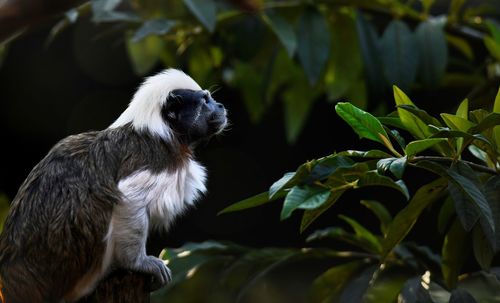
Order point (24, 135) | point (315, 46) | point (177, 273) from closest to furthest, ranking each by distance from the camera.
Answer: point (177, 273) → point (315, 46) → point (24, 135)

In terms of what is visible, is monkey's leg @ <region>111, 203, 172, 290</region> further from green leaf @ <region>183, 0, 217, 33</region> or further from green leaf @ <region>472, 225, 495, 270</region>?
green leaf @ <region>183, 0, 217, 33</region>

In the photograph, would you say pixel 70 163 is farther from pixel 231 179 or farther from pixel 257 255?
pixel 231 179

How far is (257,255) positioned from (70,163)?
0.72 m

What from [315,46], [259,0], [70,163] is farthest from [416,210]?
[259,0]

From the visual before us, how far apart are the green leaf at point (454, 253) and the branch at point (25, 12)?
1.62 metres

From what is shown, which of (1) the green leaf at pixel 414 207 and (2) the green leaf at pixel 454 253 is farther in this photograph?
(2) the green leaf at pixel 454 253

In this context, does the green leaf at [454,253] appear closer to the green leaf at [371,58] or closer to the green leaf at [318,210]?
the green leaf at [318,210]

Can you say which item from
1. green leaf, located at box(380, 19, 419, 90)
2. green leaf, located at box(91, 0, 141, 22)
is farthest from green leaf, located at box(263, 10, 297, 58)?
green leaf, located at box(91, 0, 141, 22)

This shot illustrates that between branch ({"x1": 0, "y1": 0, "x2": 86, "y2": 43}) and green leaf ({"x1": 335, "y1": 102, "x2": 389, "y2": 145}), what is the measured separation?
92 centimetres

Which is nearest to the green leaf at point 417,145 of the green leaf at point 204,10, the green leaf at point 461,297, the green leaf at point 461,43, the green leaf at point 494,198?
the green leaf at point 494,198

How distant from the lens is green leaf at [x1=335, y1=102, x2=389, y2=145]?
2008mm

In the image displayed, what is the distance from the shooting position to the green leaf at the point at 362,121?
79.0 inches

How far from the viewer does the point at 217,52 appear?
461 centimetres

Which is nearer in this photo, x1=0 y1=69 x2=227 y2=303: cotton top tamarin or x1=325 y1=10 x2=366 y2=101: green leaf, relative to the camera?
x1=0 y1=69 x2=227 y2=303: cotton top tamarin
